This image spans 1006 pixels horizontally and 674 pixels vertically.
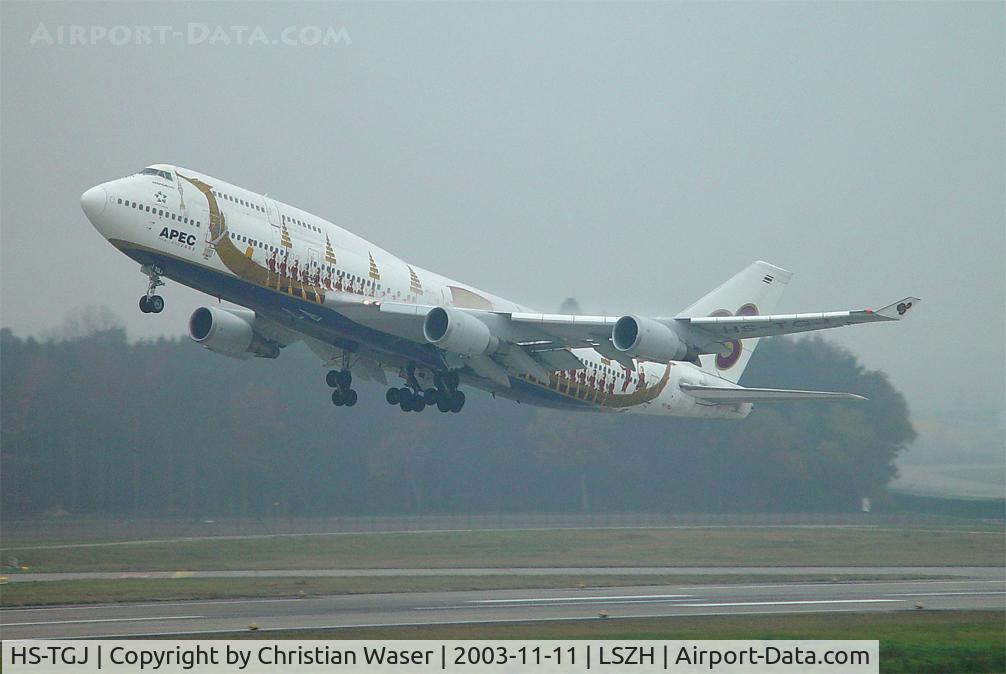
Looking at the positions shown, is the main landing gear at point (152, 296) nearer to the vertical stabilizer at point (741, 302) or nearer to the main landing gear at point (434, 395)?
the main landing gear at point (434, 395)

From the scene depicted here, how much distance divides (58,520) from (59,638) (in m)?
18.9

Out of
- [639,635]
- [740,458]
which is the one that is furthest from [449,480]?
[639,635]

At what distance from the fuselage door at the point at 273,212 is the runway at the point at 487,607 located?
29.0 feet

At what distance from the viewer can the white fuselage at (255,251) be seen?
27234 millimetres

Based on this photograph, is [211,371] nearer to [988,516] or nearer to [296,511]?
[296,511]

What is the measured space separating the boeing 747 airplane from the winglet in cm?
3

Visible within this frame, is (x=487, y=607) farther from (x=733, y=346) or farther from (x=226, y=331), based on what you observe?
(x=733, y=346)

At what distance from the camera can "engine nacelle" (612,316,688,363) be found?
29.3m

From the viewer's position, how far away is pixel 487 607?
26.8 meters

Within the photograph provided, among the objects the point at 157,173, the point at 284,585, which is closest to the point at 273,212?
the point at 157,173

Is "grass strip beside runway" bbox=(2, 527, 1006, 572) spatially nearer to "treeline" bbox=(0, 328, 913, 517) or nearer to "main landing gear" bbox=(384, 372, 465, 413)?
"main landing gear" bbox=(384, 372, 465, 413)

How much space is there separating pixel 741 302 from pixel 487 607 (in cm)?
1637

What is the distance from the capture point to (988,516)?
4147 centimetres
